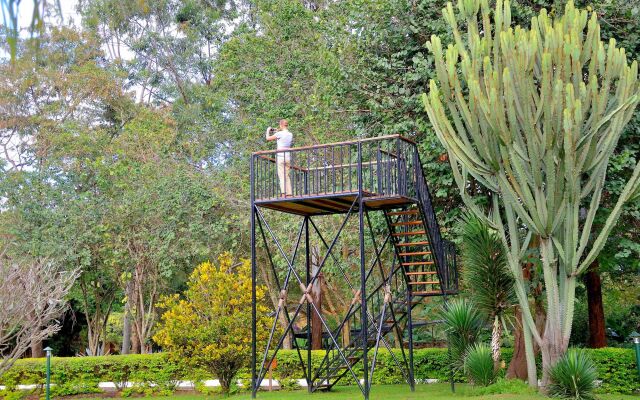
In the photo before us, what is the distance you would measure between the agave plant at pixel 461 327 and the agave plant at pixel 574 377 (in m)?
1.94

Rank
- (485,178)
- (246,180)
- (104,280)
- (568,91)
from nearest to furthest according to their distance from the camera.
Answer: (568,91), (485,178), (246,180), (104,280)

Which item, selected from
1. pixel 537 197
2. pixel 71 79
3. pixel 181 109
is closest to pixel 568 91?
pixel 537 197

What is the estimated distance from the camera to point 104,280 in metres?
28.0

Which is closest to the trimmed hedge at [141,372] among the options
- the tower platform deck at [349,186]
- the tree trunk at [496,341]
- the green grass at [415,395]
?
the green grass at [415,395]

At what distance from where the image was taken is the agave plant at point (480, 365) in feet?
42.4

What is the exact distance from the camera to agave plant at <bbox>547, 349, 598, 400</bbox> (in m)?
11.5

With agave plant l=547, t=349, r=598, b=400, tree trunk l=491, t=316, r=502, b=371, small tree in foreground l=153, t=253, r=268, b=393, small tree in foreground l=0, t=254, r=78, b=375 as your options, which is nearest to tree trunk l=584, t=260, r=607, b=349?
tree trunk l=491, t=316, r=502, b=371

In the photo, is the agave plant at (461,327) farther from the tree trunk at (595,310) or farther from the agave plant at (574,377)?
the tree trunk at (595,310)

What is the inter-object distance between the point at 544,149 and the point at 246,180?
453 inches

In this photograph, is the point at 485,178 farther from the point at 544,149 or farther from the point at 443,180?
the point at 443,180

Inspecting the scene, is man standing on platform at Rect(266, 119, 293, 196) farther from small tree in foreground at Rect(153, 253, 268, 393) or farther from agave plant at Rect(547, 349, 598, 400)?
agave plant at Rect(547, 349, 598, 400)

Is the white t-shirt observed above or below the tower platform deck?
above

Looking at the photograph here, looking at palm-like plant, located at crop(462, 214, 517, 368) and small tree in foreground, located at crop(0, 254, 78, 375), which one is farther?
small tree in foreground, located at crop(0, 254, 78, 375)

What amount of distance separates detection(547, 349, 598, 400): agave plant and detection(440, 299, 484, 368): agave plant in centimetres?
194
